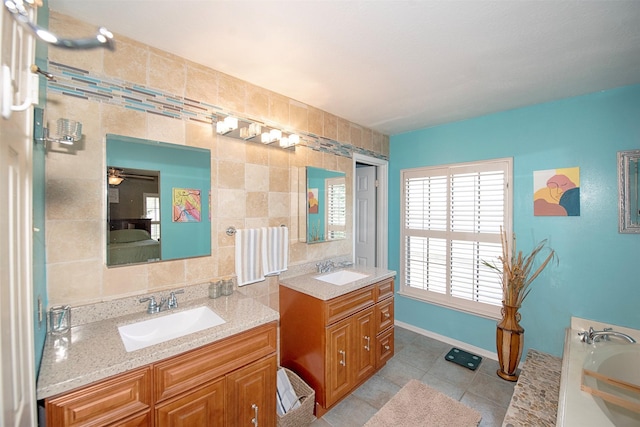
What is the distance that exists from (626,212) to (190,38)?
336cm

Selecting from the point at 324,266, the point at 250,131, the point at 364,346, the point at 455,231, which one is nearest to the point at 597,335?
the point at 455,231

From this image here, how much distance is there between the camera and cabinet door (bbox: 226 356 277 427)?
1.40 m

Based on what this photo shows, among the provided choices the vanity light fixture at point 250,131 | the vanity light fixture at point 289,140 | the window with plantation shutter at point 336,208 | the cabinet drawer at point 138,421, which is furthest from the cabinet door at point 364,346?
the vanity light fixture at point 250,131

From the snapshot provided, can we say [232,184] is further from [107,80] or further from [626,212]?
[626,212]

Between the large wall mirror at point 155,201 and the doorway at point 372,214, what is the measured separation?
201cm

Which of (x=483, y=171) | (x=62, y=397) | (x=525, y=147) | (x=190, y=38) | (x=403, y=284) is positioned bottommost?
(x=403, y=284)

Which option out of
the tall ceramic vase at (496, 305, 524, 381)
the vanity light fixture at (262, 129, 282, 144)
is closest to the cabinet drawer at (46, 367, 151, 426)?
the vanity light fixture at (262, 129, 282, 144)

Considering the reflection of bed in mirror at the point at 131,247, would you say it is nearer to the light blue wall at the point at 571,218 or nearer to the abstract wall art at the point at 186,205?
the abstract wall art at the point at 186,205

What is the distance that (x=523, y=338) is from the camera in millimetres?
2441

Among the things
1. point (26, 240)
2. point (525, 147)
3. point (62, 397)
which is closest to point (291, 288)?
point (62, 397)

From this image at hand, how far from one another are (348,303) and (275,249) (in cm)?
73

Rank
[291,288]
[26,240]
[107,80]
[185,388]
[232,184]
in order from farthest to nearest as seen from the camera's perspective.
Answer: [291,288] → [232,184] → [107,80] → [185,388] → [26,240]

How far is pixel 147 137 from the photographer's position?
158 centimetres

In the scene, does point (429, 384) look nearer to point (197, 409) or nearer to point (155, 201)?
point (197, 409)
